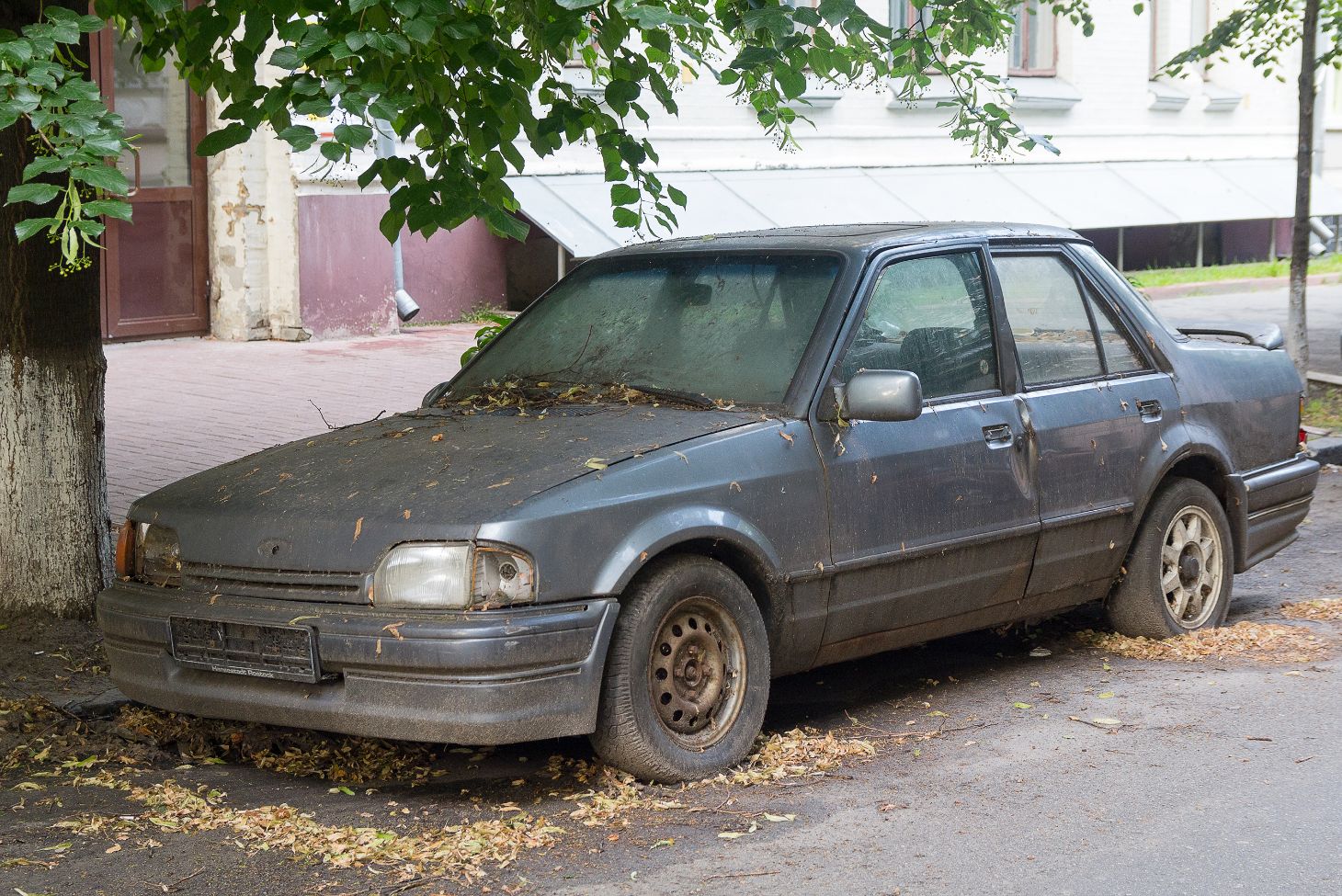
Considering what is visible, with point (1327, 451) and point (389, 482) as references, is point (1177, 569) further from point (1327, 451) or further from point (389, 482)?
point (1327, 451)

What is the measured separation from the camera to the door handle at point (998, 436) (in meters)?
5.60

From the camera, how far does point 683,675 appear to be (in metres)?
4.77

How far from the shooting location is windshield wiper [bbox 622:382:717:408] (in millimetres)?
5266

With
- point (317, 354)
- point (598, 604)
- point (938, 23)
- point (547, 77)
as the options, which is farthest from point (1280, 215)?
point (598, 604)

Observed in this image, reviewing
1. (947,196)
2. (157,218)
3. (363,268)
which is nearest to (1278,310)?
(947,196)

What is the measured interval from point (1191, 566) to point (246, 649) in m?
3.61

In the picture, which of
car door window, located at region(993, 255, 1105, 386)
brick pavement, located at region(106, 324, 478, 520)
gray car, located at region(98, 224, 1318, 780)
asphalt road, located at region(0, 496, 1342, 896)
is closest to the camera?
asphalt road, located at region(0, 496, 1342, 896)

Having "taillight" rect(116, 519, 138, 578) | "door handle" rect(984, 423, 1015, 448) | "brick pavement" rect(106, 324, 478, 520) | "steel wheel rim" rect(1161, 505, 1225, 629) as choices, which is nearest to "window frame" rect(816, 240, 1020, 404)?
"door handle" rect(984, 423, 1015, 448)

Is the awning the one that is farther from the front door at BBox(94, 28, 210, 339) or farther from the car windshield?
the car windshield

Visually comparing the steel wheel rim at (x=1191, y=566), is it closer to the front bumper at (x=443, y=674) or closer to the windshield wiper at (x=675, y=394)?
the windshield wiper at (x=675, y=394)

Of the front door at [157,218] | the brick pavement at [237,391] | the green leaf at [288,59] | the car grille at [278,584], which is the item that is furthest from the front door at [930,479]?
the front door at [157,218]

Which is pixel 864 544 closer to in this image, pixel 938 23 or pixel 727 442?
pixel 727 442

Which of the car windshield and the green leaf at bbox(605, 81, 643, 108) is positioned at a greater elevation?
the green leaf at bbox(605, 81, 643, 108)

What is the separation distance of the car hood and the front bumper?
0.56 feet
